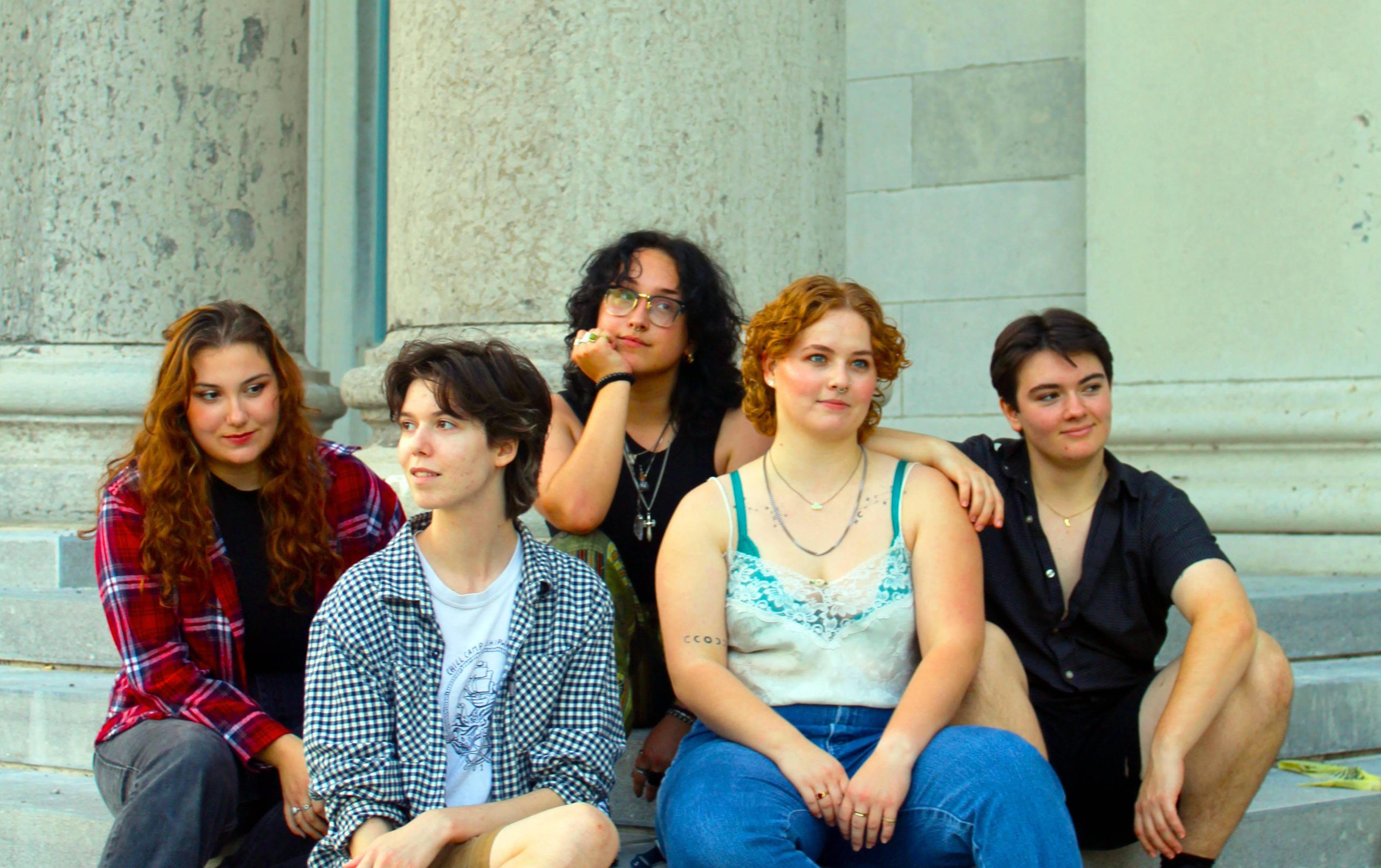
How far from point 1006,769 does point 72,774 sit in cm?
233

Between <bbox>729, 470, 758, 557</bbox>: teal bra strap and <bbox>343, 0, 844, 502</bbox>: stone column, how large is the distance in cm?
108

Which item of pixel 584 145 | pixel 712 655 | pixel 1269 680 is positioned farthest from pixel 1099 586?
pixel 584 145

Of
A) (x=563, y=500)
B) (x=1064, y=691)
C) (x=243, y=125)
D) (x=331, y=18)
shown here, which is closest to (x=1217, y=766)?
(x=1064, y=691)

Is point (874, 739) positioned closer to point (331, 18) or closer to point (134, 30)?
point (134, 30)

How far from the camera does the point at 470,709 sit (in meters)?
2.53

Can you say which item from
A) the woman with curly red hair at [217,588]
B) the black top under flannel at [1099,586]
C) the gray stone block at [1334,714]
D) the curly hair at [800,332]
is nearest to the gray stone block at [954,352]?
the gray stone block at [1334,714]

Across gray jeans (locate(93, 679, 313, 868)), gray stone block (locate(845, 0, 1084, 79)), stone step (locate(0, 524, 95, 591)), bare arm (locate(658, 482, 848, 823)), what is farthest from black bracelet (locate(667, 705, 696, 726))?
gray stone block (locate(845, 0, 1084, 79))

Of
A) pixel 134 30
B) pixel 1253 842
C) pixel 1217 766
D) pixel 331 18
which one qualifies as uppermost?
pixel 331 18

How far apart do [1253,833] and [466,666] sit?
1722 millimetres

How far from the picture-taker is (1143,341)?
4754 mm

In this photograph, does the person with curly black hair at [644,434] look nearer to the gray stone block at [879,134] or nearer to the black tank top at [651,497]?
the black tank top at [651,497]

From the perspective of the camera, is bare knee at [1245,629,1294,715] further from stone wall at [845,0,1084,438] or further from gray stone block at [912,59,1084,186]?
gray stone block at [912,59,1084,186]

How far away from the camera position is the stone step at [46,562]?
13.4 feet

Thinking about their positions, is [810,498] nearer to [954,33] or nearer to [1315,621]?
[1315,621]
